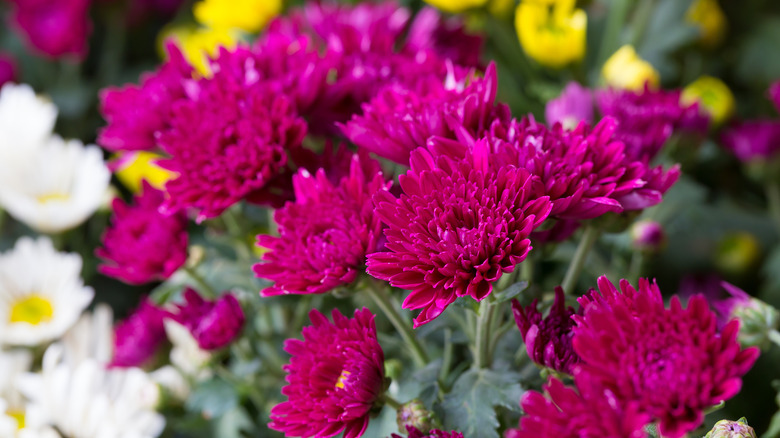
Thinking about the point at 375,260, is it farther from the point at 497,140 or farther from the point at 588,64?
the point at 588,64

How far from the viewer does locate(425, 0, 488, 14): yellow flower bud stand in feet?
2.52

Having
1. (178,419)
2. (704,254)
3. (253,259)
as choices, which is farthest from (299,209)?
(704,254)

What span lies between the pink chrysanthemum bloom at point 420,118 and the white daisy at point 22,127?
44 centimetres

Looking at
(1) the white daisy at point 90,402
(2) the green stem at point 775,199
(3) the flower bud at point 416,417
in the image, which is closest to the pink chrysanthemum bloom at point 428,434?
(3) the flower bud at point 416,417

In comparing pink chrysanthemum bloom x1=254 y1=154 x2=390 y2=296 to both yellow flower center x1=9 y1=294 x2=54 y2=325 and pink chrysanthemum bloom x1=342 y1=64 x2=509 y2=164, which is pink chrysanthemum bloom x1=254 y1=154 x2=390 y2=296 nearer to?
pink chrysanthemum bloom x1=342 y1=64 x2=509 y2=164

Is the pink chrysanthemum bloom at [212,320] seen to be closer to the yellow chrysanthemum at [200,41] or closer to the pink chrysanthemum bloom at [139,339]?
the pink chrysanthemum bloom at [139,339]

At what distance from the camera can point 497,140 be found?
1.17 ft

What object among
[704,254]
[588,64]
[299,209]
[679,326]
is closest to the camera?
[679,326]

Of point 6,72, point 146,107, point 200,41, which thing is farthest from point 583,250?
point 6,72

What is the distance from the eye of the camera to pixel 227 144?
1.45 ft

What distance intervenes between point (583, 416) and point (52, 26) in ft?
2.99

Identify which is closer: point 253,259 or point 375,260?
point 375,260

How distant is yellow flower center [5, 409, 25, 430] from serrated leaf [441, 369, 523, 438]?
1.30 ft

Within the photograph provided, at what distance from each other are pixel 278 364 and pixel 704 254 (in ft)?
1.68
